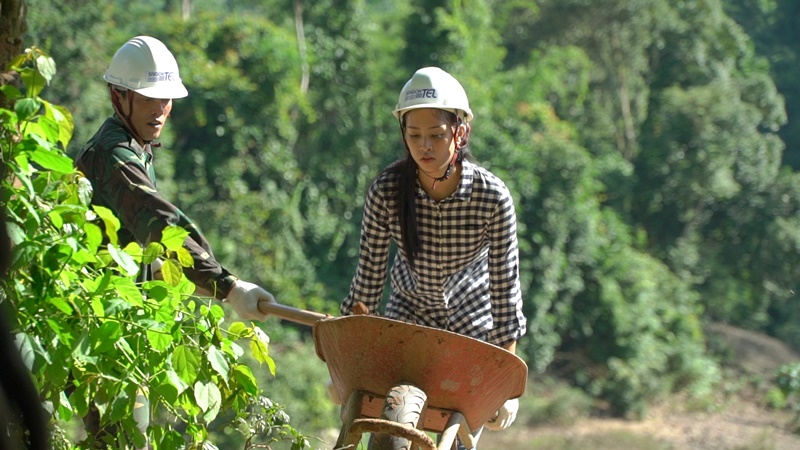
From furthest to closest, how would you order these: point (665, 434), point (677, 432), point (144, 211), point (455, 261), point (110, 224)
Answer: point (677, 432), point (665, 434), point (455, 261), point (144, 211), point (110, 224)

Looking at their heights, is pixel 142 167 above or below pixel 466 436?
above

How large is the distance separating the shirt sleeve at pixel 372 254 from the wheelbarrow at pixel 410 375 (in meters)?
0.55

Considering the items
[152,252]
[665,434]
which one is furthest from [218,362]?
[665,434]

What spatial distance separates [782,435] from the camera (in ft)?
57.5

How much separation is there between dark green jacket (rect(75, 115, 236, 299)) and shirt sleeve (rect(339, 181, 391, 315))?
1.55 feet

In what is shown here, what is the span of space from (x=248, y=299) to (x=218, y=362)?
503mm

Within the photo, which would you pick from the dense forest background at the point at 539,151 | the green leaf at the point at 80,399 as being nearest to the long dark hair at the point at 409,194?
the green leaf at the point at 80,399

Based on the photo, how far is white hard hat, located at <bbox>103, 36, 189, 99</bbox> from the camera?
3.31 m

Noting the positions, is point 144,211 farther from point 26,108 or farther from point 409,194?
point 409,194

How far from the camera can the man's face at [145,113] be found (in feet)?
10.9

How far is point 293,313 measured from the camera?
3033 mm

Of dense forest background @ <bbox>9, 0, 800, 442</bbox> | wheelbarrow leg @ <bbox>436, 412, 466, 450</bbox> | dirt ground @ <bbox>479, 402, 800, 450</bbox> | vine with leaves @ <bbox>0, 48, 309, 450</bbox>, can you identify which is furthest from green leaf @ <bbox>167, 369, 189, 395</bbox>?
dirt ground @ <bbox>479, 402, 800, 450</bbox>

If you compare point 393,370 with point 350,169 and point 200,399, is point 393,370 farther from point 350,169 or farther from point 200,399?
point 350,169

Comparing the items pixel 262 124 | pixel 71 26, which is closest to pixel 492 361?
pixel 71 26
